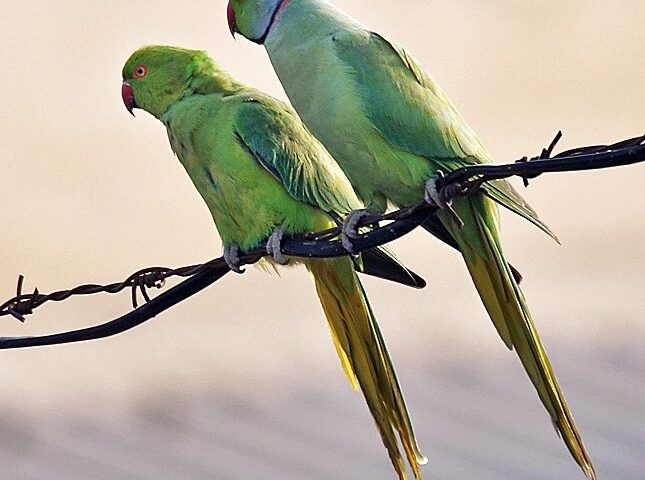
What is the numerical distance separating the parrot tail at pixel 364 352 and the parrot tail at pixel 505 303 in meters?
0.30

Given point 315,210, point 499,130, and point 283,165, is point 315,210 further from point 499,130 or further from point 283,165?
point 499,130

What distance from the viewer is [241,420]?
265 inches

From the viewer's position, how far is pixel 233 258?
11.8 ft

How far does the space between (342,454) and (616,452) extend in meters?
1.17

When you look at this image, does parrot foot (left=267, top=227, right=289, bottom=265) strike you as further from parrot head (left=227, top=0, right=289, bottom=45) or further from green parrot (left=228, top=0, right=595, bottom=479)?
parrot head (left=227, top=0, right=289, bottom=45)

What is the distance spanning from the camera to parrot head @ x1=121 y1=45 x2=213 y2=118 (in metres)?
3.77

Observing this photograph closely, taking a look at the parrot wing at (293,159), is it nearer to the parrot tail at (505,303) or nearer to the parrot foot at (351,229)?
the parrot tail at (505,303)

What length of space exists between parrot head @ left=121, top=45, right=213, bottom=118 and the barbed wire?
471mm

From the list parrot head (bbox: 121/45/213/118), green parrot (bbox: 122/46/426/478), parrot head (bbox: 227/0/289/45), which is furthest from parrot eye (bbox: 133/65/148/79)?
parrot head (bbox: 227/0/289/45)

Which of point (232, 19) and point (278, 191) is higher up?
point (232, 19)

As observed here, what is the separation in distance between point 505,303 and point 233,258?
70cm

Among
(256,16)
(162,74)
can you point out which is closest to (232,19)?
(256,16)

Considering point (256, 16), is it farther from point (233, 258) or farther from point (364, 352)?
point (364, 352)

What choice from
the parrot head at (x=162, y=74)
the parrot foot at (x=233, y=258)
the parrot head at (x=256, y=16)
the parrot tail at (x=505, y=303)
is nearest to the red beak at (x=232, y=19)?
the parrot head at (x=256, y=16)
